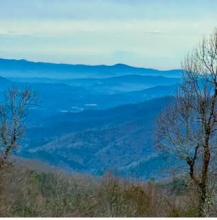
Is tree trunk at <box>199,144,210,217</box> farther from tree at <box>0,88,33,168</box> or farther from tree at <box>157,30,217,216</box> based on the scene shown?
tree at <box>0,88,33,168</box>

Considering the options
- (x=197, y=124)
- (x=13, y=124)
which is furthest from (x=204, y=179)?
(x=13, y=124)

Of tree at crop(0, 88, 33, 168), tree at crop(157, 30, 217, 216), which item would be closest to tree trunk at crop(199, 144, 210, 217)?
tree at crop(157, 30, 217, 216)

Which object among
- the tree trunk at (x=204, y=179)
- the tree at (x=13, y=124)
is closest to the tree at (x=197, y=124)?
the tree trunk at (x=204, y=179)

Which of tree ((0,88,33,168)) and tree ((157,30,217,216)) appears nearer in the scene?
tree ((157,30,217,216))

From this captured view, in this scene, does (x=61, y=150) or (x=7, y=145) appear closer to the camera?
(x=7, y=145)

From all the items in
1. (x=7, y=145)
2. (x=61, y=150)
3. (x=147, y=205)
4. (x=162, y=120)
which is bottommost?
(x=61, y=150)

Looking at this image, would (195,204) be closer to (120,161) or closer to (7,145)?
(7,145)

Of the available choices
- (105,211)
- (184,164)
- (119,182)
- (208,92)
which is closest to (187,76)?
(208,92)

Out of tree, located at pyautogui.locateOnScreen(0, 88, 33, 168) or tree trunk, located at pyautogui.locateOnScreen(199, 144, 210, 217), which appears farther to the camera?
tree, located at pyautogui.locateOnScreen(0, 88, 33, 168)
